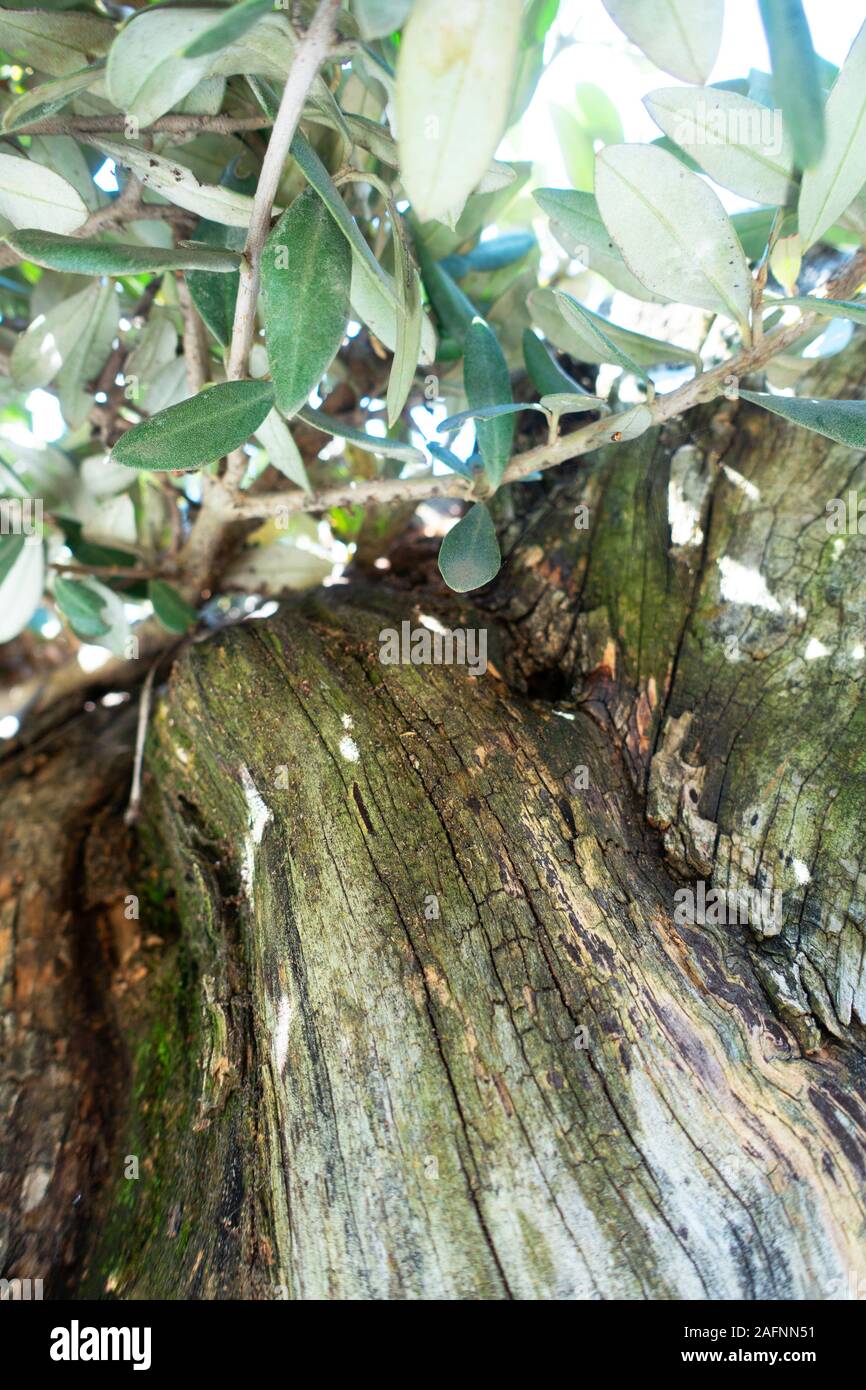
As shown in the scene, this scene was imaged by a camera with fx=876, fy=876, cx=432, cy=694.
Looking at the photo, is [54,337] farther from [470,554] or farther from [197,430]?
[470,554]

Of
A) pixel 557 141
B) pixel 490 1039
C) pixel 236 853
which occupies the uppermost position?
pixel 557 141

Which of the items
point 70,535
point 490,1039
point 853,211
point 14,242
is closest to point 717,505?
point 853,211

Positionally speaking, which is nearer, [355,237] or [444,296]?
[355,237]

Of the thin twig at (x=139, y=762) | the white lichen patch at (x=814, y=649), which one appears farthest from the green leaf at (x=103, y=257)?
the white lichen patch at (x=814, y=649)

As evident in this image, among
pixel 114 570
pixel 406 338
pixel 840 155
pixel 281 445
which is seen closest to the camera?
pixel 840 155

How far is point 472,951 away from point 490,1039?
0.09 meters

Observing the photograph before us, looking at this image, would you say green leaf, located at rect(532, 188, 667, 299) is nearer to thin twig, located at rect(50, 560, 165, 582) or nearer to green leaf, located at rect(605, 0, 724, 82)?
green leaf, located at rect(605, 0, 724, 82)

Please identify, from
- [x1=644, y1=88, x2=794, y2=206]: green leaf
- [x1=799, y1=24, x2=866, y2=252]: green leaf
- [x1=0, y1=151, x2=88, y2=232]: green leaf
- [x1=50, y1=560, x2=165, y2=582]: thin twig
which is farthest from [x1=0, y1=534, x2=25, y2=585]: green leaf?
[x1=799, y1=24, x2=866, y2=252]: green leaf

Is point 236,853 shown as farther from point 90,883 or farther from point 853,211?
point 853,211

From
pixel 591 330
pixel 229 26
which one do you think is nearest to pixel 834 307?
pixel 591 330

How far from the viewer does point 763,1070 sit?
87 centimetres

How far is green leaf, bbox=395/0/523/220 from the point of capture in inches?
26.7

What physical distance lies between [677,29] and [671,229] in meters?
0.17

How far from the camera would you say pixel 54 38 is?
1009 mm
